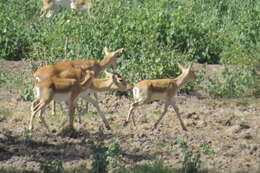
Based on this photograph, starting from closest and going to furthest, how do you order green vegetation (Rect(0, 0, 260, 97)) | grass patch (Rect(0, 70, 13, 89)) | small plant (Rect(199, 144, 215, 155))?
small plant (Rect(199, 144, 215, 155)) < green vegetation (Rect(0, 0, 260, 97)) < grass patch (Rect(0, 70, 13, 89))

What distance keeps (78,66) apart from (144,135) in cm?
223

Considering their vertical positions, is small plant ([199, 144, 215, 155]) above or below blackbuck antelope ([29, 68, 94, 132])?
below

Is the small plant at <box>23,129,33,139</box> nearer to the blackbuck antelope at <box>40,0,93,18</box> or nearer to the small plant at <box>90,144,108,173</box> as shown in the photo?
the small plant at <box>90,144,108,173</box>

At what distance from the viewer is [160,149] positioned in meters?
10.8

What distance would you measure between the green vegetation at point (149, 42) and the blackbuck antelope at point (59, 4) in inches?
142

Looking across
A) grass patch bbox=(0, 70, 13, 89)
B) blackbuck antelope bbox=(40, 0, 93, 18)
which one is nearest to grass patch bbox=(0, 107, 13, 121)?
grass patch bbox=(0, 70, 13, 89)

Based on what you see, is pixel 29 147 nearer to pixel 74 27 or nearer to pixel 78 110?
pixel 78 110

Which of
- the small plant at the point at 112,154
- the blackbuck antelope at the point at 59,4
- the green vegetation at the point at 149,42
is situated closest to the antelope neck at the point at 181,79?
the green vegetation at the point at 149,42

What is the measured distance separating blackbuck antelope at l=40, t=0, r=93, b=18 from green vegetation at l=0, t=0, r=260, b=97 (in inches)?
142

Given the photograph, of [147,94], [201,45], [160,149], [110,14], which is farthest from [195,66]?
[160,149]

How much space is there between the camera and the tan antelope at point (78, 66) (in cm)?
1209

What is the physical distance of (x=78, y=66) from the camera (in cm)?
1299

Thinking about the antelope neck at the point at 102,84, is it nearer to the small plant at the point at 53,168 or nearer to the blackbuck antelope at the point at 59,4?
the small plant at the point at 53,168

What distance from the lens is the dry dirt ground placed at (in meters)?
10.3
